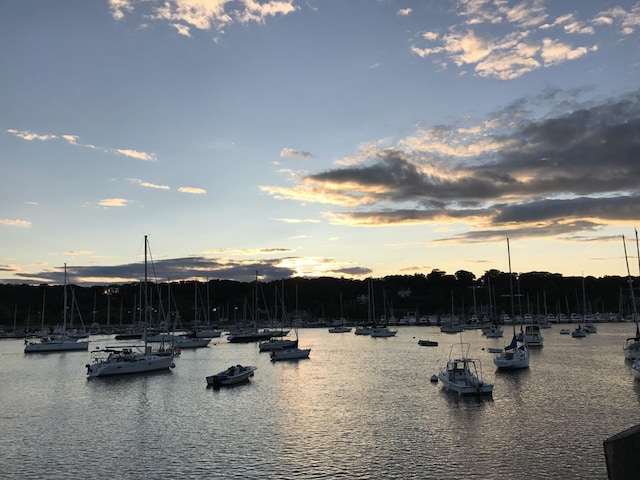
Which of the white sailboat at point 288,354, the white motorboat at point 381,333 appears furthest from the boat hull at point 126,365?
the white motorboat at point 381,333

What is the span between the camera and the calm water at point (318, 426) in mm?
29528

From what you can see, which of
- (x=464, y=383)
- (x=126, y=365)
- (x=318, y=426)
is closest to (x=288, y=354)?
(x=126, y=365)

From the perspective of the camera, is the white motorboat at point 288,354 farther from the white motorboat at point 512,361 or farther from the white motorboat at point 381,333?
the white motorboat at point 381,333

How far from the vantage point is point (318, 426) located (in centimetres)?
4000

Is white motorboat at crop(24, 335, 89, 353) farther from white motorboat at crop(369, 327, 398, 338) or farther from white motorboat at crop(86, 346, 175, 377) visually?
white motorboat at crop(369, 327, 398, 338)

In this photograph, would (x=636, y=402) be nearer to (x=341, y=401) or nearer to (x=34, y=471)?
(x=341, y=401)

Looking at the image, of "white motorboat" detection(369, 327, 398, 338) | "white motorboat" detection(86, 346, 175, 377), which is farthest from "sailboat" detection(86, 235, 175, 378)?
"white motorboat" detection(369, 327, 398, 338)

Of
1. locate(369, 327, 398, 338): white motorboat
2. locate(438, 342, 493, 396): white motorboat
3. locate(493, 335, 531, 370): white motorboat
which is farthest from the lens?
locate(369, 327, 398, 338): white motorboat

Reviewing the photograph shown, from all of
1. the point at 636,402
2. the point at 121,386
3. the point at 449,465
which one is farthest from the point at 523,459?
the point at 121,386

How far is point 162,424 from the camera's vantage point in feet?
139

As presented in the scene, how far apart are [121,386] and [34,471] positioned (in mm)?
35885

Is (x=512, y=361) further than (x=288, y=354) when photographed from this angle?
No

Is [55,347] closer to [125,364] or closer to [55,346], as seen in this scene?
[55,346]

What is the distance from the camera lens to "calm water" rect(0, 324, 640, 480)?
29528mm
